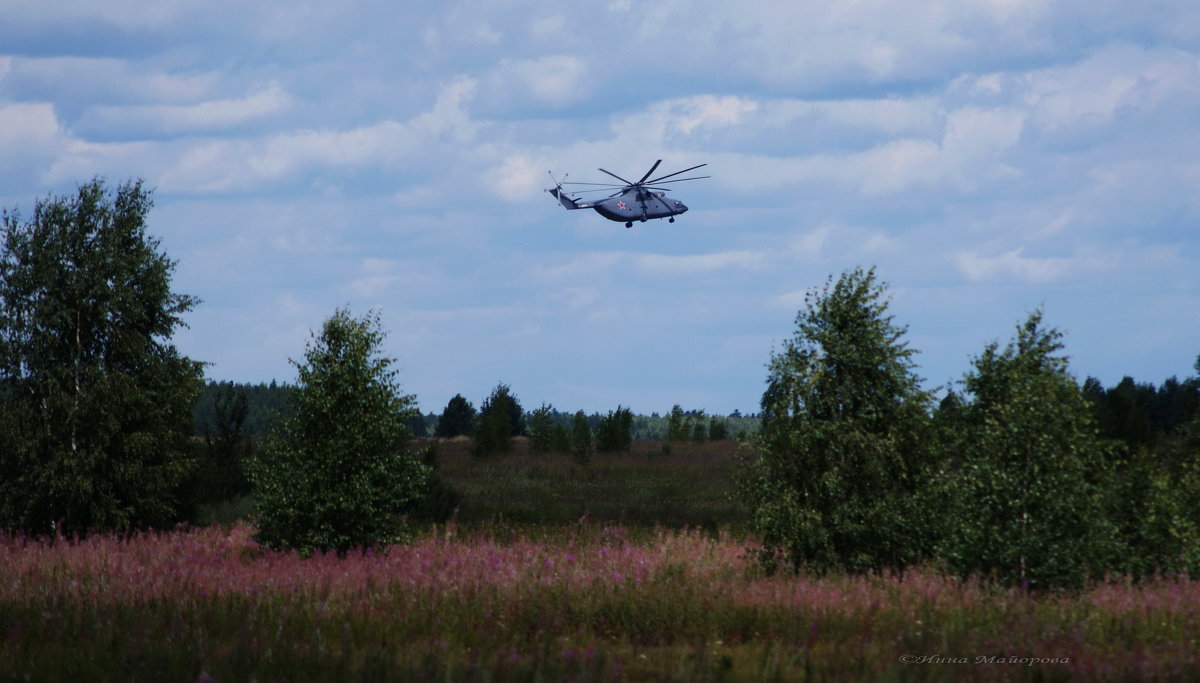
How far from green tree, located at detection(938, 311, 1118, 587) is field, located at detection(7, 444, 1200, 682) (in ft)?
1.51

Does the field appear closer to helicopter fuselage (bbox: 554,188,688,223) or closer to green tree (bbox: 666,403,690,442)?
helicopter fuselage (bbox: 554,188,688,223)

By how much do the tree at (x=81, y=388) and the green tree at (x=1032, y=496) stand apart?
19.1m

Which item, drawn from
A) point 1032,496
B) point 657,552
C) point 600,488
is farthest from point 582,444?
point 1032,496

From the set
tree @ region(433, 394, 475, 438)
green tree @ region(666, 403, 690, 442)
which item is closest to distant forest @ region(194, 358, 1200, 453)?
green tree @ region(666, 403, 690, 442)

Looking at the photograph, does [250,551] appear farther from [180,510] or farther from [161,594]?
[180,510]

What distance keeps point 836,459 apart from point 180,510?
1929 centimetres

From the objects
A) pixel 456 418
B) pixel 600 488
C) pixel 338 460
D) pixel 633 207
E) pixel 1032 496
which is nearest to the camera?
pixel 1032 496

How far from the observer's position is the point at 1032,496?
534 inches

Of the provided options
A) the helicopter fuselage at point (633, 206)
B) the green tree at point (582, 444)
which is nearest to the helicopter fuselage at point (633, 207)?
the helicopter fuselage at point (633, 206)

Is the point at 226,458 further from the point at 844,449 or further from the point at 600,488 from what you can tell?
the point at 844,449

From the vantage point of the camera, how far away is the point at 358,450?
715 inches

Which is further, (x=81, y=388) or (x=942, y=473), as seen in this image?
(x=81, y=388)

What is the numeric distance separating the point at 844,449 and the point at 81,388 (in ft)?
62.0

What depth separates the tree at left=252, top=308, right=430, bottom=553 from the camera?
18.0m
